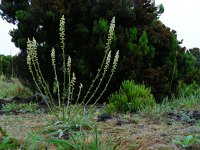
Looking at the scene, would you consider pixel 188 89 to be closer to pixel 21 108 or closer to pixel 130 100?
pixel 130 100

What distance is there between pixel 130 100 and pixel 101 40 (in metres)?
1.72

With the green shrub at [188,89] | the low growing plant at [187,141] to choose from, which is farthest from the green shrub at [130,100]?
the low growing plant at [187,141]

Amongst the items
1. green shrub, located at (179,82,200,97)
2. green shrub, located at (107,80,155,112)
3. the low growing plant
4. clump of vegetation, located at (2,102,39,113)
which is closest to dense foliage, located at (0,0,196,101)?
green shrub, located at (179,82,200,97)

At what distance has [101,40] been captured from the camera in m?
8.55

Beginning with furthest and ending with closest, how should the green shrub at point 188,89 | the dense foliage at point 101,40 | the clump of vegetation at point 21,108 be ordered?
1. the green shrub at point 188,89
2. the dense foliage at point 101,40
3. the clump of vegetation at point 21,108

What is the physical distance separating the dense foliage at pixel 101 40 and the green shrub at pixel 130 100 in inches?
41.9

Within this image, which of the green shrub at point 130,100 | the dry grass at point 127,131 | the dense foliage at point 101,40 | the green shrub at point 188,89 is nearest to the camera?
the dry grass at point 127,131

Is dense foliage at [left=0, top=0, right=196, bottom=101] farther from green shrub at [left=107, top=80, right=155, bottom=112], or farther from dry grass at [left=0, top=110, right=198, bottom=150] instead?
dry grass at [left=0, top=110, right=198, bottom=150]

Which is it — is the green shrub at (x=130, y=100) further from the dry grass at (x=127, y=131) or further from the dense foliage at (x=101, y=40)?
the dense foliage at (x=101, y=40)

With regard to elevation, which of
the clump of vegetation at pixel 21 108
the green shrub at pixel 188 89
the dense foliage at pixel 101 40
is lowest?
the clump of vegetation at pixel 21 108

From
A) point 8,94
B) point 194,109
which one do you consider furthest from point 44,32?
point 194,109

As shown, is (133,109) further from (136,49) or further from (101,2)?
(101,2)

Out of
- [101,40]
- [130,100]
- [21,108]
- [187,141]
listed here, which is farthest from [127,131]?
[101,40]

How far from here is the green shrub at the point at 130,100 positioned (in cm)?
710
